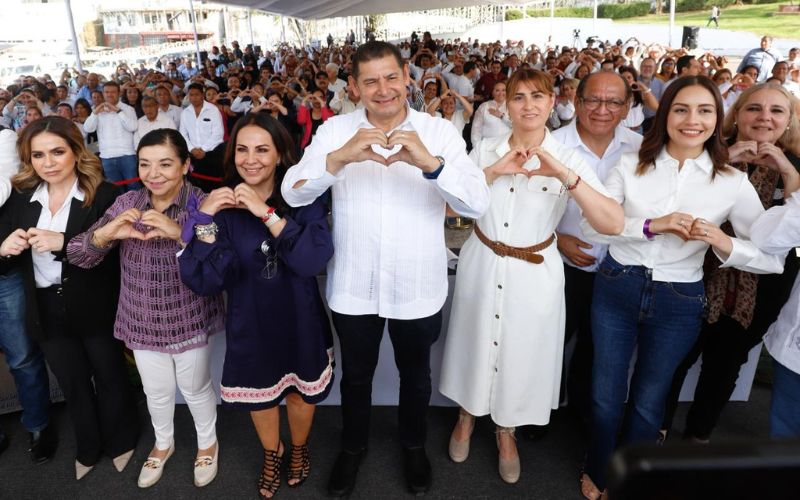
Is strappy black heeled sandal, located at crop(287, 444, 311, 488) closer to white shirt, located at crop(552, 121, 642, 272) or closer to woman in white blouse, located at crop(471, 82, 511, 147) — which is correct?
white shirt, located at crop(552, 121, 642, 272)

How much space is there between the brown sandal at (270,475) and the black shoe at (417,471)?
1.79 feet

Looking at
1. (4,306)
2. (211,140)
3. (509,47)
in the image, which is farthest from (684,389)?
(509,47)

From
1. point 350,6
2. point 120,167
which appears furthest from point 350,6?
point 120,167

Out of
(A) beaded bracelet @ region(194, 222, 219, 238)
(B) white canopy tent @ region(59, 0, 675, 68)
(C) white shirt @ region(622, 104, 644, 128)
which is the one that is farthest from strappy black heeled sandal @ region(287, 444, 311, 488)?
(B) white canopy tent @ region(59, 0, 675, 68)

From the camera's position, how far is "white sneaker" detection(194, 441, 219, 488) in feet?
7.54

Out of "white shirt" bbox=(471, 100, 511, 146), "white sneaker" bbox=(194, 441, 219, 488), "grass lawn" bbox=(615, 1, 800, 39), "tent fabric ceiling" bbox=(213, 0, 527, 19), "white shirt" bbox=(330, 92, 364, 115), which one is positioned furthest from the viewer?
"tent fabric ceiling" bbox=(213, 0, 527, 19)

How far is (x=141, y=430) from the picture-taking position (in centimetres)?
264

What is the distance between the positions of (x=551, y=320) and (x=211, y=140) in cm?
482

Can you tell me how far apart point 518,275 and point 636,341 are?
1.65ft

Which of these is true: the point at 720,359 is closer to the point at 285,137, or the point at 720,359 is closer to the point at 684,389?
the point at 684,389

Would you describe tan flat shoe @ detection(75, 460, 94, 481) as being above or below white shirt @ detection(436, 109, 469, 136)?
below

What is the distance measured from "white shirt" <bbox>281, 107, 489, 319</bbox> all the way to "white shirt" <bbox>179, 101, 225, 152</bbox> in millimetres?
4363

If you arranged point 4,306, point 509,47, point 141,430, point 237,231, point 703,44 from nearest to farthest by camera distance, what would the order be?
point 237,231 → point 4,306 → point 141,430 → point 509,47 → point 703,44

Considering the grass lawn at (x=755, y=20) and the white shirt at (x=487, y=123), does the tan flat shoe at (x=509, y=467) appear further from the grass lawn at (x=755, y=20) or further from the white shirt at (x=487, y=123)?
the grass lawn at (x=755, y=20)
